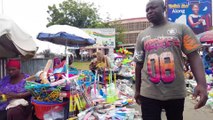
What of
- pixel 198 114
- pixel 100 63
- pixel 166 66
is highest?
pixel 166 66

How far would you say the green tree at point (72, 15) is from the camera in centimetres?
4738

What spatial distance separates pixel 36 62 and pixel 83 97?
4764 millimetres

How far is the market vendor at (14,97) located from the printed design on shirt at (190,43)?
117 inches

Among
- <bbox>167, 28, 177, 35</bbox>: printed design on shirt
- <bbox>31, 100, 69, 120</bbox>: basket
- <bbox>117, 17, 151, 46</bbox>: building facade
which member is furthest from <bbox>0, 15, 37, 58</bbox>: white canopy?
<bbox>117, 17, 151, 46</bbox>: building facade

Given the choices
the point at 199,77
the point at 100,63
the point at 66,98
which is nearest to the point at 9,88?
the point at 66,98

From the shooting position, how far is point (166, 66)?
2.67m

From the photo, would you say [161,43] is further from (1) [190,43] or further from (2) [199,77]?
(2) [199,77]

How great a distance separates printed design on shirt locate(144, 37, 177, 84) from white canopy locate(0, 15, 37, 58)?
293cm

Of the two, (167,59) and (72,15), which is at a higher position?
(72,15)

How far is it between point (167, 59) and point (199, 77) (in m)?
0.32

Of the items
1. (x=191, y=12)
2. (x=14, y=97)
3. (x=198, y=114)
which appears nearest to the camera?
(x=14, y=97)

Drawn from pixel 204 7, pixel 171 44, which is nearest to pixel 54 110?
pixel 171 44

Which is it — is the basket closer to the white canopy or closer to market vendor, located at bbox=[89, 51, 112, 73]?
the white canopy

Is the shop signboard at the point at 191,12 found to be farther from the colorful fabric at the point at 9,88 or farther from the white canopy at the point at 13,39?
the colorful fabric at the point at 9,88
